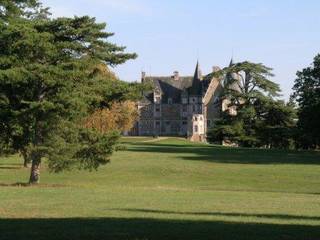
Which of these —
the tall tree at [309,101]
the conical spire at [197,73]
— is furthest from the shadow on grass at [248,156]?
the conical spire at [197,73]

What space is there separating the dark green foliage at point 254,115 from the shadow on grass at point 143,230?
69040mm

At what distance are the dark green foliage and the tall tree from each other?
17.5ft

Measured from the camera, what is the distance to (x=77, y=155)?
28.7m

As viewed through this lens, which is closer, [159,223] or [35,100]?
[159,223]

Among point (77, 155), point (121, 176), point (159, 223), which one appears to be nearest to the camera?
point (159, 223)

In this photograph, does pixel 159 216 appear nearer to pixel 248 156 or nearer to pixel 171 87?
pixel 248 156

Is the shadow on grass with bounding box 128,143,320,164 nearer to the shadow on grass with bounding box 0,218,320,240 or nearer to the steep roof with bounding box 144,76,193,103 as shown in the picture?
the shadow on grass with bounding box 0,218,320,240

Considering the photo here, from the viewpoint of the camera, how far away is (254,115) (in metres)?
86.1

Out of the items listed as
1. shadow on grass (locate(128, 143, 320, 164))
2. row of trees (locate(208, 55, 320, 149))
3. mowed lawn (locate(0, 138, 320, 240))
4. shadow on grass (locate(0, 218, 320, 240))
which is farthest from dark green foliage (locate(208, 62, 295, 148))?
shadow on grass (locate(0, 218, 320, 240))

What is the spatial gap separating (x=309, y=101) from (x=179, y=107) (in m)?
71.1

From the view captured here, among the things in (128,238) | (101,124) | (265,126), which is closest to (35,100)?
(128,238)

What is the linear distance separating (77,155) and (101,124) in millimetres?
32511

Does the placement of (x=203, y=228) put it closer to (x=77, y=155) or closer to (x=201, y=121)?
(x=77, y=155)

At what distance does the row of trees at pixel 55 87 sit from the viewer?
87.8 feet
